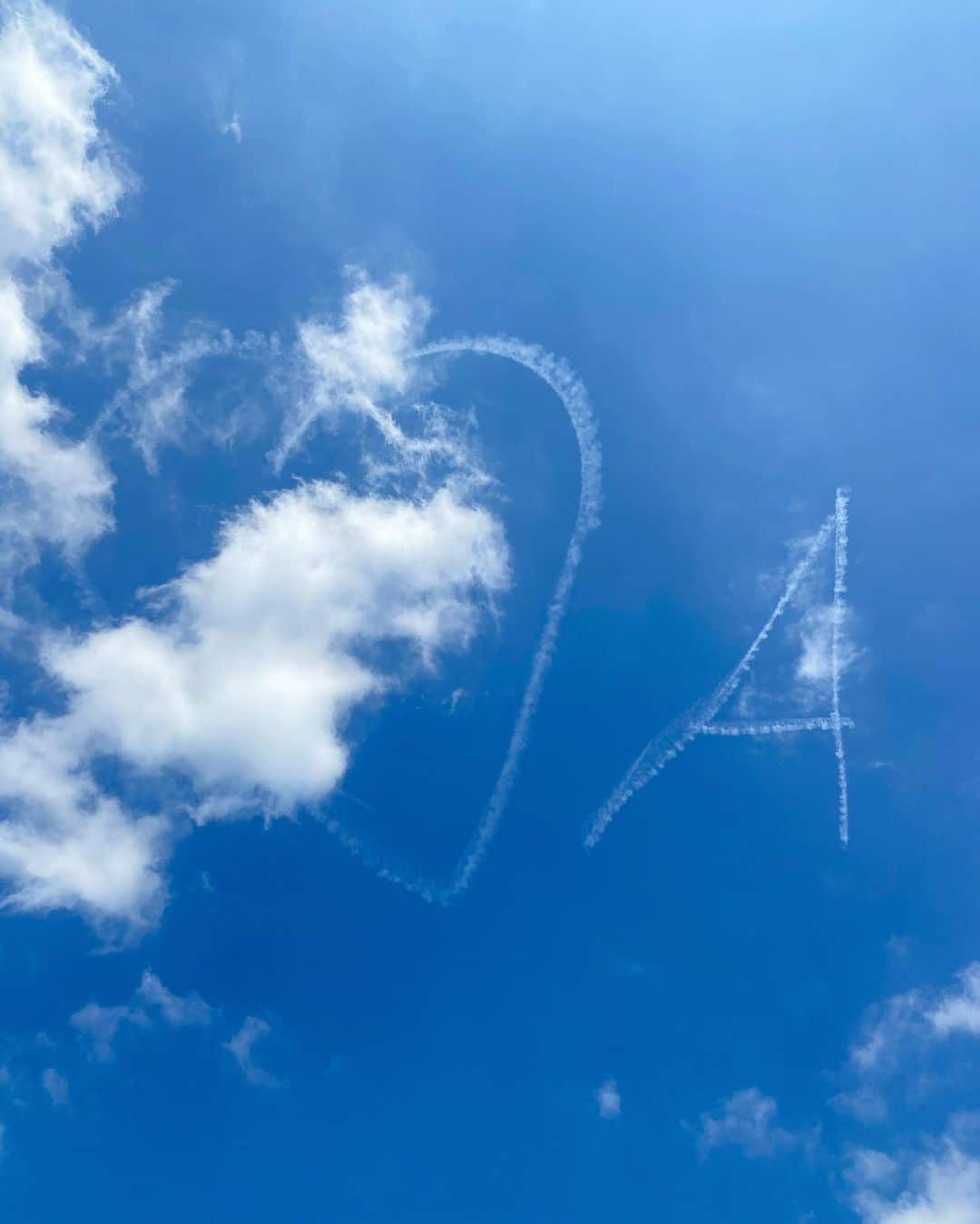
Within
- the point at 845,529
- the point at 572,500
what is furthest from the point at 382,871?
the point at 845,529

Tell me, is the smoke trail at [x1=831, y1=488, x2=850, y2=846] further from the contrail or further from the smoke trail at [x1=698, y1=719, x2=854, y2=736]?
the contrail

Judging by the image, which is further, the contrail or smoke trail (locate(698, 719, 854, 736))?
smoke trail (locate(698, 719, 854, 736))

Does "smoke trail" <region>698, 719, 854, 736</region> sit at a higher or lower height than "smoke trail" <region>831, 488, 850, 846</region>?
lower

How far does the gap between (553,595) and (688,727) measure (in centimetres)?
965

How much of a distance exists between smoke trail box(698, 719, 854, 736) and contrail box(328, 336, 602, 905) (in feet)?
29.9

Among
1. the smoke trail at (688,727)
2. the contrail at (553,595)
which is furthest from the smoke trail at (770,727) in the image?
the contrail at (553,595)

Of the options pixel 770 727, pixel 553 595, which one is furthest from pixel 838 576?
pixel 553 595

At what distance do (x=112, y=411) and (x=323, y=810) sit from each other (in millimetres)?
22684

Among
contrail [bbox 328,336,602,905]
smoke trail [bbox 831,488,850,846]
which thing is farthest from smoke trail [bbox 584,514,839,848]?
contrail [bbox 328,336,602,905]

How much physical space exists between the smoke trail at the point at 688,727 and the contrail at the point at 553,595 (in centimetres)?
526

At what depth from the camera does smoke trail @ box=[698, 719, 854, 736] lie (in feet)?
134

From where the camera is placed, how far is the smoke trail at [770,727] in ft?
134

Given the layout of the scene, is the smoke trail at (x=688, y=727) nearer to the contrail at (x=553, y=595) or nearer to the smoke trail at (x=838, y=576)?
the smoke trail at (x=838, y=576)

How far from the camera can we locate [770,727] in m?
41.0
